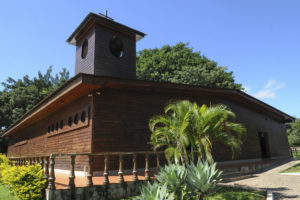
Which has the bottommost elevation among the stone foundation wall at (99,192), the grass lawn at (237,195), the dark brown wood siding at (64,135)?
the grass lawn at (237,195)

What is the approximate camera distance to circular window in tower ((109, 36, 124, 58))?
1171 centimetres

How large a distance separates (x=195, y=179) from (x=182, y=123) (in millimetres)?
2368

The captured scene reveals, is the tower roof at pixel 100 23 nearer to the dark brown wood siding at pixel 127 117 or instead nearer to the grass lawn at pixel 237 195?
the dark brown wood siding at pixel 127 117

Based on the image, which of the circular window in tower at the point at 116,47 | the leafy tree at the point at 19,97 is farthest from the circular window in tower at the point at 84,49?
the leafy tree at the point at 19,97

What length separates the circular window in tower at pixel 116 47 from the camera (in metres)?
11.7

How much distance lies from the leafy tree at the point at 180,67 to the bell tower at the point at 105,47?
46.5 ft

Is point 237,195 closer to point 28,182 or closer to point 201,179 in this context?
point 201,179

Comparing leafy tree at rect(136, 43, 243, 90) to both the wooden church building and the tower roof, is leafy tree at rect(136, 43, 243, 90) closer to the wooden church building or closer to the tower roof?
the wooden church building

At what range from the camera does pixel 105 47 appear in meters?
11.0

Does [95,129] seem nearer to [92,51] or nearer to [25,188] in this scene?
[25,188]

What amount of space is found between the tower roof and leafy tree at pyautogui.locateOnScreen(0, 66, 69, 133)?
2132 centimetres

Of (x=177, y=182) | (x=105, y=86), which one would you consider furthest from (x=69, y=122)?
(x=177, y=182)

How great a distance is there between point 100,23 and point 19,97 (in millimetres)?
25274

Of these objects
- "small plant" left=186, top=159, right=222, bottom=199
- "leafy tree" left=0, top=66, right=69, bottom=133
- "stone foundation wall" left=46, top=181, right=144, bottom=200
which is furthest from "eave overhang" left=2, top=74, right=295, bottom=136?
"leafy tree" left=0, top=66, right=69, bottom=133
